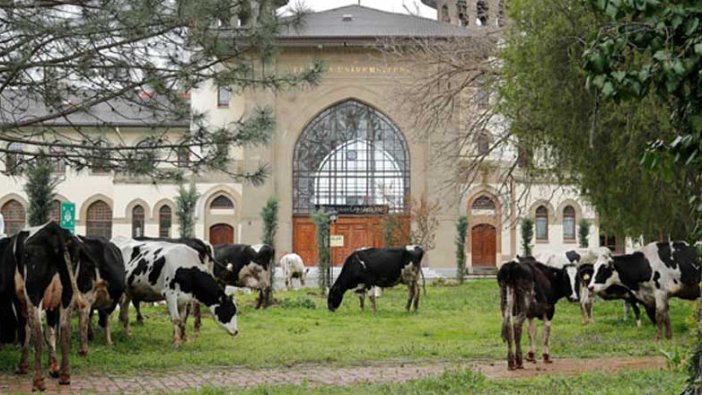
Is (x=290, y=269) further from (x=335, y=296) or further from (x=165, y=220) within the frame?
(x=165, y=220)

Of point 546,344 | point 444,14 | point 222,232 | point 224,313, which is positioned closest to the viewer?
point 546,344

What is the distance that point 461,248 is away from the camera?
144 feet

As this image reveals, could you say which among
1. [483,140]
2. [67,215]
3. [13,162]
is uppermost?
[483,140]

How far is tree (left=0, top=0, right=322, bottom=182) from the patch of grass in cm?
367

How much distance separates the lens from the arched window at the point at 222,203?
52.9 meters

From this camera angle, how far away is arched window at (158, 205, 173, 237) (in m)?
54.5

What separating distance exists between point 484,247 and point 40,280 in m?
45.0

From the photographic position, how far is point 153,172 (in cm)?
1201

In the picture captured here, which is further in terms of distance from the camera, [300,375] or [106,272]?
[106,272]

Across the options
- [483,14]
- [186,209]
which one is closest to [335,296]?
[483,14]

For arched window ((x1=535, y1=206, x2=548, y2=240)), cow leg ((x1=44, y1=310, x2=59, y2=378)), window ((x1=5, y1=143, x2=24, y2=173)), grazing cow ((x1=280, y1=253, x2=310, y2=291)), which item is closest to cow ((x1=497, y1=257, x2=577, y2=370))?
cow leg ((x1=44, y1=310, x2=59, y2=378))

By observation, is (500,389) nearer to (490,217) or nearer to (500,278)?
(500,278)

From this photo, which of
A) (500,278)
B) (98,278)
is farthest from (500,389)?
(98,278)

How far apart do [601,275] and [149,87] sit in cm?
947
